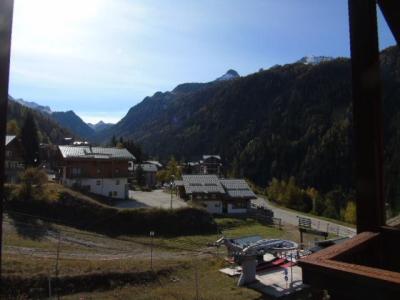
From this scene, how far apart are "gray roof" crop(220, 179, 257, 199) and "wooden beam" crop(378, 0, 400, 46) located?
49739mm

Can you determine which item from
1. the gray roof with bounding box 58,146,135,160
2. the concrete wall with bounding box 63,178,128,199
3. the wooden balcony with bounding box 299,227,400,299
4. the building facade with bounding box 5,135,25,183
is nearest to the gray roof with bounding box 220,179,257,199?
the gray roof with bounding box 58,146,135,160

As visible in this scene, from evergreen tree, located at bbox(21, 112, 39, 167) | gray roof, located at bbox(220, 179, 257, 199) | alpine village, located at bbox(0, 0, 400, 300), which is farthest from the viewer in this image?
evergreen tree, located at bbox(21, 112, 39, 167)

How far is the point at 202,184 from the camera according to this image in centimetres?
5359

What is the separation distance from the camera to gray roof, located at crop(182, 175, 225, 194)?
2041 inches

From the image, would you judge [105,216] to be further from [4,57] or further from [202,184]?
[4,57]

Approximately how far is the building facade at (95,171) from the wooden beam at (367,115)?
46.7 meters

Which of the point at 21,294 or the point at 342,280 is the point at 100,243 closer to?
the point at 21,294

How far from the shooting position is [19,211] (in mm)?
35969

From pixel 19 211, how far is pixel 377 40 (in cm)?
Answer: 3825

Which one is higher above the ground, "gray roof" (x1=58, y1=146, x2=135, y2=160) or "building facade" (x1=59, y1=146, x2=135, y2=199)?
"gray roof" (x1=58, y1=146, x2=135, y2=160)

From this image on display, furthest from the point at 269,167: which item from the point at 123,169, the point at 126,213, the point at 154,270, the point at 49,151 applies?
the point at 154,270

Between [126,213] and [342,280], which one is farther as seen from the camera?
[126,213]

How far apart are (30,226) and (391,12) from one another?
111ft

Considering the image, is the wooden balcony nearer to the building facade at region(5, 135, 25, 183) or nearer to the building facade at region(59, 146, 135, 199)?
the building facade at region(59, 146, 135, 199)
